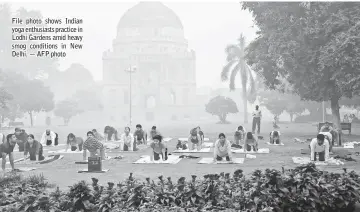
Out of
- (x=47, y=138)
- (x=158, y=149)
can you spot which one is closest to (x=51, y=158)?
(x=158, y=149)

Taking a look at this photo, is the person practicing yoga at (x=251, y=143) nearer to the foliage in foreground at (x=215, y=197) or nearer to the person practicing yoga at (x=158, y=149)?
the person practicing yoga at (x=158, y=149)

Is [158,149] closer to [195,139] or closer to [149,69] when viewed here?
[195,139]

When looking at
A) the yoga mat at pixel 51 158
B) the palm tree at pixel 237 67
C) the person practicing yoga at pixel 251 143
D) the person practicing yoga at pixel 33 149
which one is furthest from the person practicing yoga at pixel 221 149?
the palm tree at pixel 237 67

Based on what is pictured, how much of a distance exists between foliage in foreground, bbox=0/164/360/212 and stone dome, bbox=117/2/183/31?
225ft

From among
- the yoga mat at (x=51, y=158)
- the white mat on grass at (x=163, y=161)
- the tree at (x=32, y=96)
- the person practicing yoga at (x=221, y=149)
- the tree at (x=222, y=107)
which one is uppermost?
the tree at (x=32, y=96)

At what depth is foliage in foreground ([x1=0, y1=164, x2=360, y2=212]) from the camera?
24.4 feet

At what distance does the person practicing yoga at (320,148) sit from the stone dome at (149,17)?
6227 centimetres

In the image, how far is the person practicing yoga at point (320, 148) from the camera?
49.0ft

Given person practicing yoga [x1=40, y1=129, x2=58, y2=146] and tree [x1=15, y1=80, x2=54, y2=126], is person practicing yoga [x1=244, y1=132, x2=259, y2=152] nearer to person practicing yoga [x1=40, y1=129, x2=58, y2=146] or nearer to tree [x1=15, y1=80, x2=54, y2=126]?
person practicing yoga [x1=40, y1=129, x2=58, y2=146]

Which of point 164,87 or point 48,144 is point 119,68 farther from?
point 48,144

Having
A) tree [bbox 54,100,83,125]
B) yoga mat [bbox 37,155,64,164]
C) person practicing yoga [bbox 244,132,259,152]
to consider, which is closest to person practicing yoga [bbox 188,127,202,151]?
person practicing yoga [bbox 244,132,259,152]

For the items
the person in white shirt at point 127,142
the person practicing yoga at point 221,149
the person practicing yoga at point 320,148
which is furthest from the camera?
the person in white shirt at point 127,142

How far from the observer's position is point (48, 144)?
2156cm

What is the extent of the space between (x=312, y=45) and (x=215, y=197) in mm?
17579
